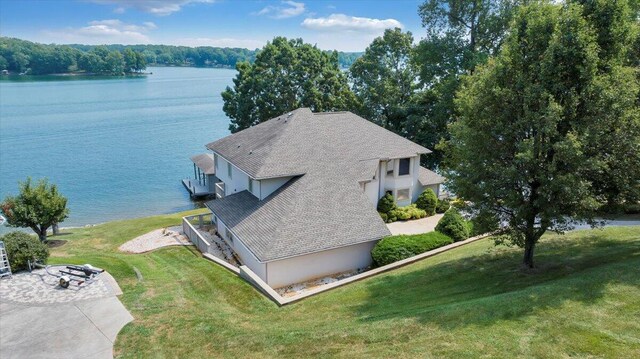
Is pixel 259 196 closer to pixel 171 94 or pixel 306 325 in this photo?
pixel 306 325

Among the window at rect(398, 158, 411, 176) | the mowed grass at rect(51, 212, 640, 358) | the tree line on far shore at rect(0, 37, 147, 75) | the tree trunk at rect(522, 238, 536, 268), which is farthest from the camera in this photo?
the tree line on far shore at rect(0, 37, 147, 75)

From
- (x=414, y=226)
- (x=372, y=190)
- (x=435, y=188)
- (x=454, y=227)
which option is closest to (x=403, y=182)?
(x=372, y=190)

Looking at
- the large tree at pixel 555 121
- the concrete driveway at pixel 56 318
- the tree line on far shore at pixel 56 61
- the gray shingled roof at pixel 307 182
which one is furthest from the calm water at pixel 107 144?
the tree line on far shore at pixel 56 61

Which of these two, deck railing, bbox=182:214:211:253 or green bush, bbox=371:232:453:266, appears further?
deck railing, bbox=182:214:211:253

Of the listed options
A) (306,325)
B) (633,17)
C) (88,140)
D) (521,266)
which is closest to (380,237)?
(521,266)

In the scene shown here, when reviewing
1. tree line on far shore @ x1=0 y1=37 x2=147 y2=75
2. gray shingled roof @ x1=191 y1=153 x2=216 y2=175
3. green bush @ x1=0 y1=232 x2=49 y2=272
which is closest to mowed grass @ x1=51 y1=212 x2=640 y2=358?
green bush @ x1=0 y1=232 x2=49 y2=272

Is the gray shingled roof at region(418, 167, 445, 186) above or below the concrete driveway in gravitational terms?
above

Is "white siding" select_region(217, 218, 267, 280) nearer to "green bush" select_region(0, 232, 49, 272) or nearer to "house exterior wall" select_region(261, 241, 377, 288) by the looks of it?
"house exterior wall" select_region(261, 241, 377, 288)
